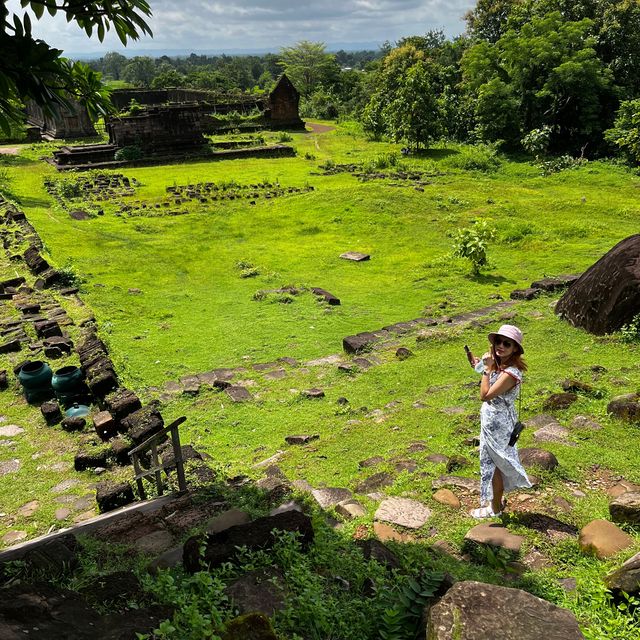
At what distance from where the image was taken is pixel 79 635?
3047 mm

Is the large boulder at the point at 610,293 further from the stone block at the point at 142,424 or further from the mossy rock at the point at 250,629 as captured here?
the mossy rock at the point at 250,629

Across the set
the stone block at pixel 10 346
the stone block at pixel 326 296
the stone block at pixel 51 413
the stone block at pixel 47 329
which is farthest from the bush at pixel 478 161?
the stone block at pixel 51 413

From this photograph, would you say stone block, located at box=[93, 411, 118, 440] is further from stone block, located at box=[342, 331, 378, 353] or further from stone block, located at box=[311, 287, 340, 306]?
stone block, located at box=[311, 287, 340, 306]

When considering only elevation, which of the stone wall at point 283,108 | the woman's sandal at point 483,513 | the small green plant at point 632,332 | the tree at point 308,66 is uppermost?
the tree at point 308,66

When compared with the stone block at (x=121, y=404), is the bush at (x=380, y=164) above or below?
→ above

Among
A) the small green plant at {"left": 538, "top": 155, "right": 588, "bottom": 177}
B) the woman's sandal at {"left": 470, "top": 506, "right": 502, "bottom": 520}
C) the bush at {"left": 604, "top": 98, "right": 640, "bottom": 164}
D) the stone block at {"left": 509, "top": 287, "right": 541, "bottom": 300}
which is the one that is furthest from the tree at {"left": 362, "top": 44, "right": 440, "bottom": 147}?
the woman's sandal at {"left": 470, "top": 506, "right": 502, "bottom": 520}

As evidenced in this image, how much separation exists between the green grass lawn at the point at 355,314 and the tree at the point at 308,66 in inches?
1884

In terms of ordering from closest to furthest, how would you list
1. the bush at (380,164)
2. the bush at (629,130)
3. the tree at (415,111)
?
the bush at (629,130), the bush at (380,164), the tree at (415,111)

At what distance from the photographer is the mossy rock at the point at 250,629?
287 centimetres

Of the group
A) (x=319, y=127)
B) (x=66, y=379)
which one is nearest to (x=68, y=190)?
(x=66, y=379)

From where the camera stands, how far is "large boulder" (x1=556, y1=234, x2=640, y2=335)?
354 inches

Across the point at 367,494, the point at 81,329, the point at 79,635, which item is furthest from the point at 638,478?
the point at 81,329

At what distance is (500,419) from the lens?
4.79 metres

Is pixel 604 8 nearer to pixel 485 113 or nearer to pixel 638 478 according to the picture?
pixel 485 113
